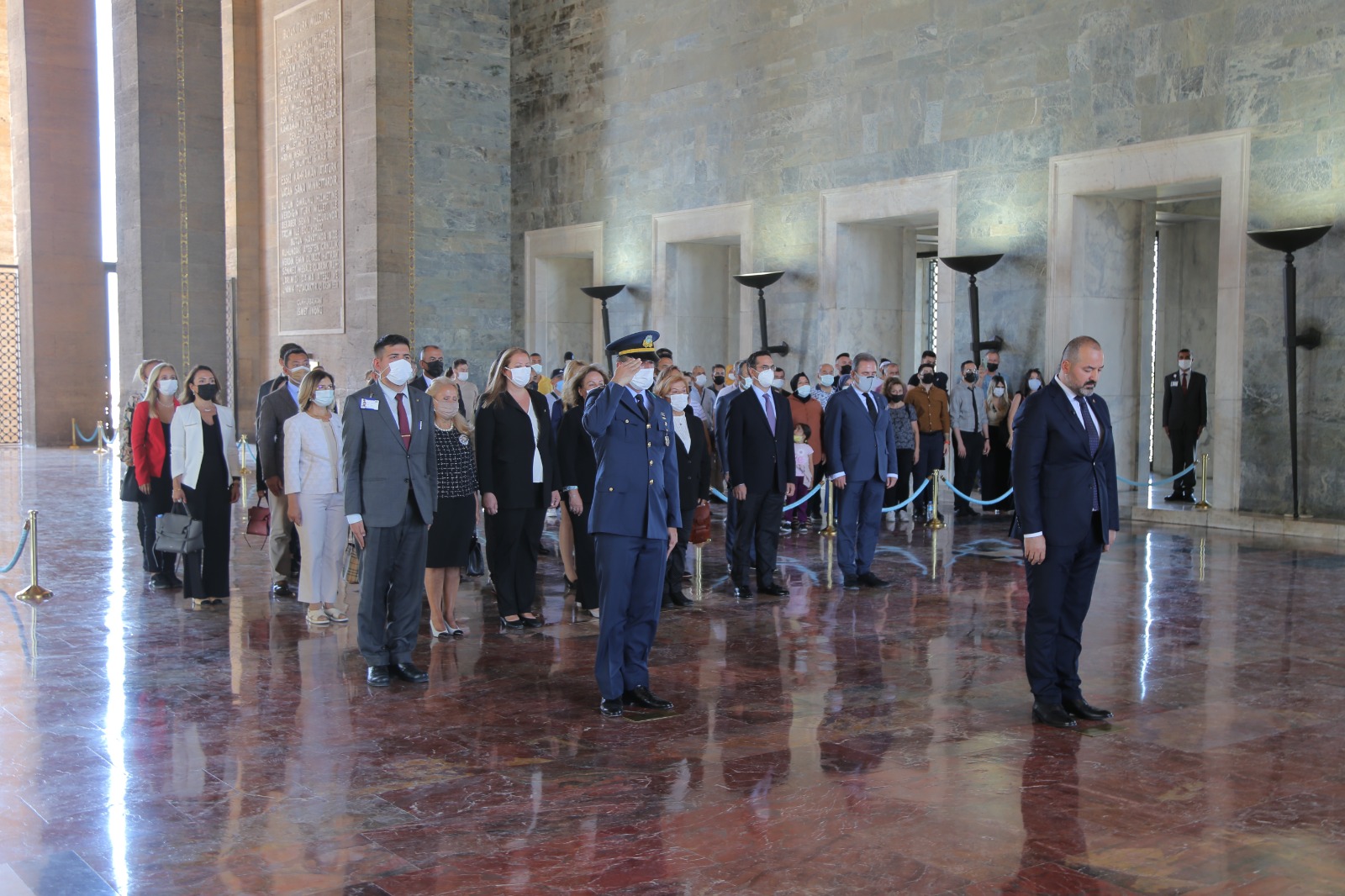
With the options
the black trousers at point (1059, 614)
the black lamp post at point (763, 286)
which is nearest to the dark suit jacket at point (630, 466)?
the black trousers at point (1059, 614)

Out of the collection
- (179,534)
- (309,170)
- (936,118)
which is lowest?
(179,534)

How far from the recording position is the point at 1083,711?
5961mm

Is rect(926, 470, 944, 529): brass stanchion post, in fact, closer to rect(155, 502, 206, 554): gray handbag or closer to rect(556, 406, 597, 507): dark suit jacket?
rect(556, 406, 597, 507): dark suit jacket

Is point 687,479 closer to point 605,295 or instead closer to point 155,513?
point 155,513

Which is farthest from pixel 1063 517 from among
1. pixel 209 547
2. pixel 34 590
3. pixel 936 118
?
pixel 936 118

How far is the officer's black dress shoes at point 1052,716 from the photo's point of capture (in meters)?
5.86

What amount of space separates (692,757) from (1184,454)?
39.9 feet

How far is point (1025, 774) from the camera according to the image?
5.14m

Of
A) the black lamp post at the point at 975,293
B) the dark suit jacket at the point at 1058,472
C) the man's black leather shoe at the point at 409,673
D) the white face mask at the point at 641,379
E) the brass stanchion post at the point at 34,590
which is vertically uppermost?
the black lamp post at the point at 975,293

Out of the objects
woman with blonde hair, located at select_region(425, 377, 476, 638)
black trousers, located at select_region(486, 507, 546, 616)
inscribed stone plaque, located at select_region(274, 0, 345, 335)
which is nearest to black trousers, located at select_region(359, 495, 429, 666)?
woman with blonde hair, located at select_region(425, 377, 476, 638)

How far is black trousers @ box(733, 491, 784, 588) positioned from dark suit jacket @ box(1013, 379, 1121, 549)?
3579 millimetres

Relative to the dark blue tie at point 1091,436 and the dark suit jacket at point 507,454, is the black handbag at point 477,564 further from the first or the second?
the dark blue tie at point 1091,436

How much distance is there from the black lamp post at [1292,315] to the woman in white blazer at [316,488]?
9154 mm

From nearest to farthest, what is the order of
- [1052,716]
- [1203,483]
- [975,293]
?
1. [1052,716]
2. [1203,483]
3. [975,293]
